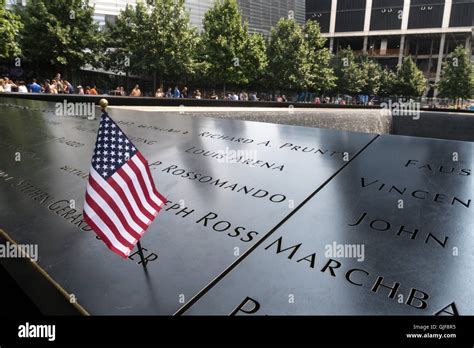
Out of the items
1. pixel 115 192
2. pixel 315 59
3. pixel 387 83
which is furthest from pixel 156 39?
pixel 387 83

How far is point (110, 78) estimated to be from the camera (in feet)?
103

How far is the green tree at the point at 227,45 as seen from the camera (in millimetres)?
27328

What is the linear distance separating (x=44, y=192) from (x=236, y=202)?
1961 millimetres

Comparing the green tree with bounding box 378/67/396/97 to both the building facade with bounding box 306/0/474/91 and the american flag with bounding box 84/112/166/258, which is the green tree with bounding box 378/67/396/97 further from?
the american flag with bounding box 84/112/166/258

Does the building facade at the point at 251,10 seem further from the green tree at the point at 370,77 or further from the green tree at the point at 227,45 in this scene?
the green tree at the point at 370,77

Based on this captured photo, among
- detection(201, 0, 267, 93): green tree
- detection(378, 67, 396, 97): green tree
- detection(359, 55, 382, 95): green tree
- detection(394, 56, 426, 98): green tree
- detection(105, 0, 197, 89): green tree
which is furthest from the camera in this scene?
detection(378, 67, 396, 97): green tree

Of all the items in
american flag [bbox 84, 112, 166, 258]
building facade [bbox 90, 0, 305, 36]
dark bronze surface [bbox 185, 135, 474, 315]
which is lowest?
dark bronze surface [bbox 185, 135, 474, 315]

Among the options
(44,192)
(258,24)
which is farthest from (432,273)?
(258,24)

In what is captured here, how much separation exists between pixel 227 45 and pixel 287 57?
6752 millimetres

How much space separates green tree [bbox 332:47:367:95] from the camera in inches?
1583

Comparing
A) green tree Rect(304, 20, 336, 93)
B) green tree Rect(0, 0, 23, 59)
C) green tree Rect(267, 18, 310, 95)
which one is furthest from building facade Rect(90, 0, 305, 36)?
green tree Rect(0, 0, 23, 59)

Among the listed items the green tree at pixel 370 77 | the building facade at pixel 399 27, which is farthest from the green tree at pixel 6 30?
the building facade at pixel 399 27

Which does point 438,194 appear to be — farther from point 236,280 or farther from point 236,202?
point 236,280

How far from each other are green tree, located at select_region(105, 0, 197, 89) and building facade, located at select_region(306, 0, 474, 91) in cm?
3848
